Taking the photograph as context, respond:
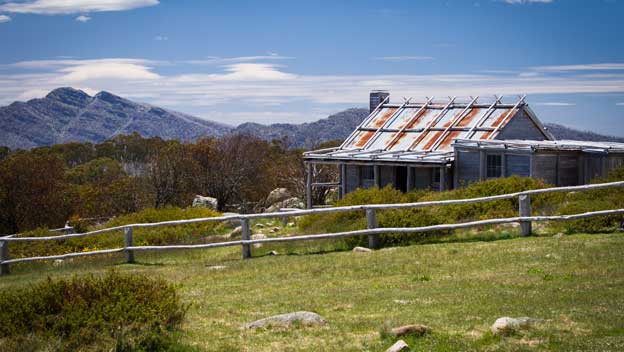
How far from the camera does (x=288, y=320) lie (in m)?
A: 9.05

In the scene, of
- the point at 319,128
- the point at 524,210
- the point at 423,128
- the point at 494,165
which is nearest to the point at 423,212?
the point at 524,210

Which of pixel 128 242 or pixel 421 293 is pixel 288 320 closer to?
pixel 421 293

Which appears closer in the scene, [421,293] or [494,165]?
[421,293]

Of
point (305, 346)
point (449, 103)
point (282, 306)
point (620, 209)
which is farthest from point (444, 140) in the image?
point (305, 346)

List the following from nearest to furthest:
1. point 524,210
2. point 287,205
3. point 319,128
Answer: point 524,210 → point 287,205 → point 319,128

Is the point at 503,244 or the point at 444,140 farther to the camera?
the point at 444,140

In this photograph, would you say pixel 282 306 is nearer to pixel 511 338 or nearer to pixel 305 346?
pixel 305 346

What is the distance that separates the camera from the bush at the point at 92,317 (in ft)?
26.6

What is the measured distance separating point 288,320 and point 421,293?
2.49 metres

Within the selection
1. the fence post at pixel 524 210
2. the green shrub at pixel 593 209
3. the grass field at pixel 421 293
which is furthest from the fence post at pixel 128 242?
the green shrub at pixel 593 209

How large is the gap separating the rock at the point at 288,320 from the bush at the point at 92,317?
93 centimetres

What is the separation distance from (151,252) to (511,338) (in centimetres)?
1153

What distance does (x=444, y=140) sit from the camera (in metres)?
31.8

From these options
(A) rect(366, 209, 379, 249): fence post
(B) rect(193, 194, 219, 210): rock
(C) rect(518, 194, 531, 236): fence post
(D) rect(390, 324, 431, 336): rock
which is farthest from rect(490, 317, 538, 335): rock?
(B) rect(193, 194, 219, 210): rock
